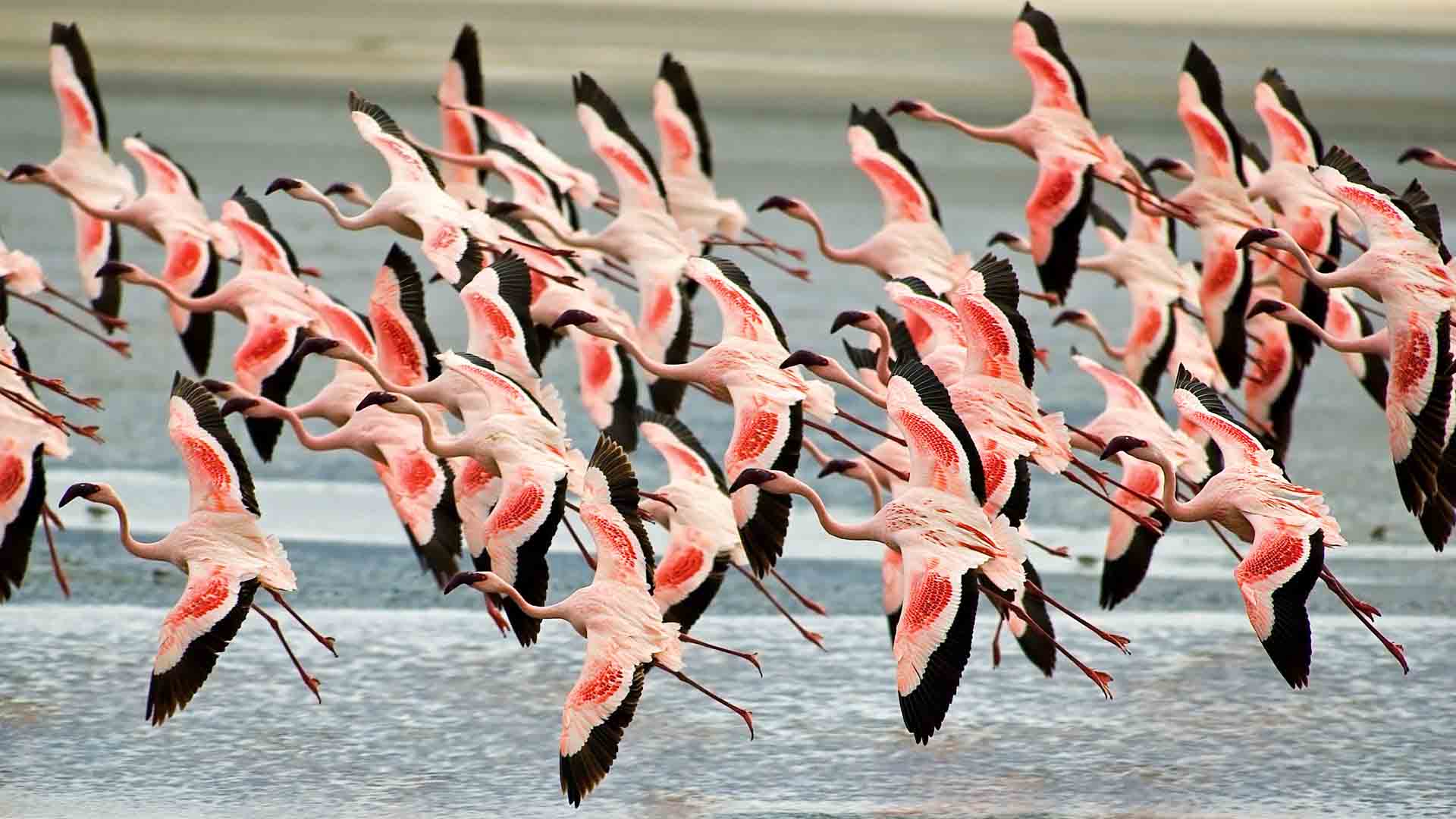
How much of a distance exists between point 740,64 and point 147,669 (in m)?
18.1

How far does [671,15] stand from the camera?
31.2 metres

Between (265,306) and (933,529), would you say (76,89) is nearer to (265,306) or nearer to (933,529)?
(265,306)

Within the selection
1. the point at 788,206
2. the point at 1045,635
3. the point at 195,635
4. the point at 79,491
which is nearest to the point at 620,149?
the point at 788,206

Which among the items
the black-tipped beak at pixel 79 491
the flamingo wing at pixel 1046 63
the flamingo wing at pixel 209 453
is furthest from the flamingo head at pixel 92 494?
the flamingo wing at pixel 1046 63

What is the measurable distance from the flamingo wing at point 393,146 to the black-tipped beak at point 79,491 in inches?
70.6

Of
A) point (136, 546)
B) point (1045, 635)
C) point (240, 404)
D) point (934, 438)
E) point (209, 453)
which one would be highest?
point (934, 438)

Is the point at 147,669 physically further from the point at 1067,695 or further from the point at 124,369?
the point at 124,369

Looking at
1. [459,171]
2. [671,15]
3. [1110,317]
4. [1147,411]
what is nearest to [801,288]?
[1110,317]

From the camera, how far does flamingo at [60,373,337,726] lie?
5.15 meters

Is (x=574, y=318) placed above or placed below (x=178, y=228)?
above

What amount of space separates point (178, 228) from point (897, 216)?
2.52m

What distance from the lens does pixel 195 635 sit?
5.15m

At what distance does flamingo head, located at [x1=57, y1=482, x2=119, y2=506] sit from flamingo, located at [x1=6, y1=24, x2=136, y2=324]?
238 centimetres

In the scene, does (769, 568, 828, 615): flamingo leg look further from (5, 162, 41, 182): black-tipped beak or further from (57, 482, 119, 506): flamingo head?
(5, 162, 41, 182): black-tipped beak
